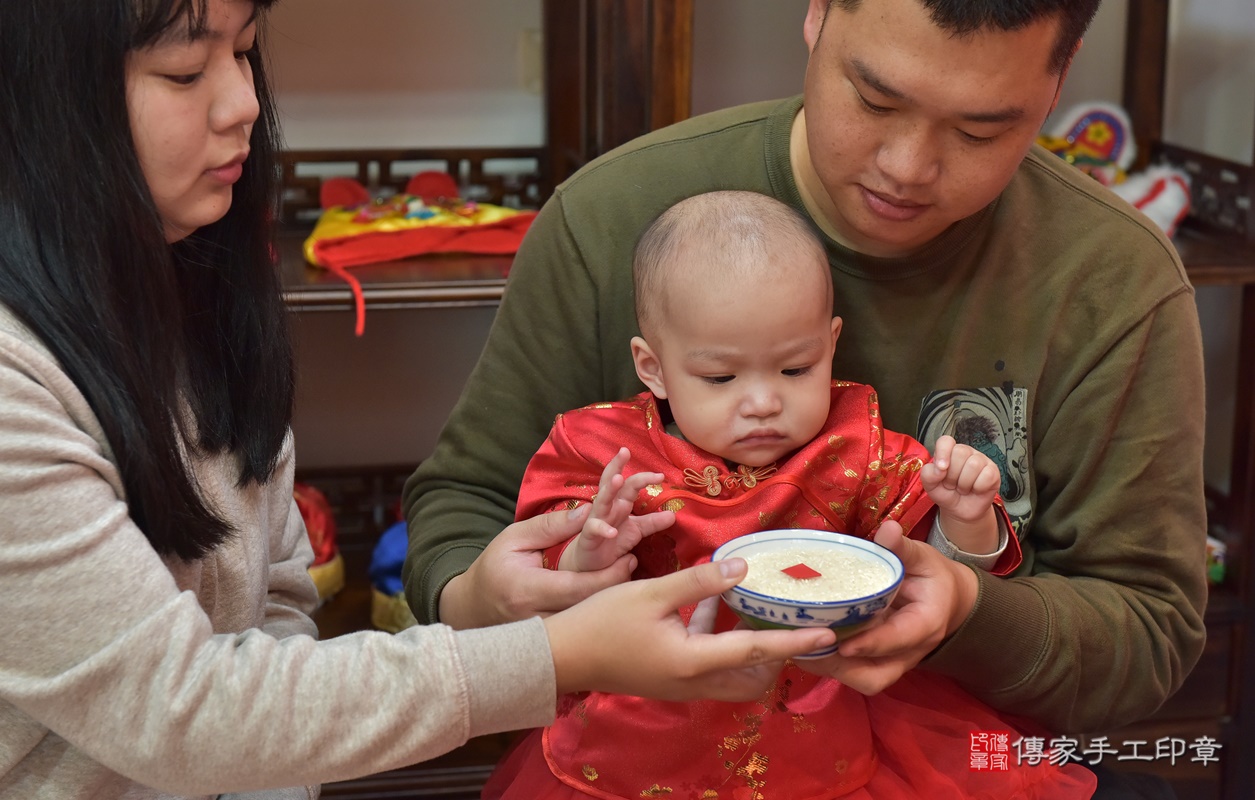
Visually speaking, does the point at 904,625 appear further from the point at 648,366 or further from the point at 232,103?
the point at 232,103

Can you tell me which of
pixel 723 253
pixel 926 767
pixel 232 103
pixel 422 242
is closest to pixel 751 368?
pixel 723 253

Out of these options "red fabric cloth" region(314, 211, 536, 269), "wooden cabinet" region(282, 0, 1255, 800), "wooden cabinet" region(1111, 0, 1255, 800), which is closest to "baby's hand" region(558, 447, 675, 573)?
"wooden cabinet" region(282, 0, 1255, 800)

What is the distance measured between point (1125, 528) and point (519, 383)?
2.28ft

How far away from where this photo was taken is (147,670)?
99cm

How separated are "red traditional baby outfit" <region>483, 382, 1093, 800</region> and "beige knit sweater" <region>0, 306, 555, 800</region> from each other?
0.22 meters

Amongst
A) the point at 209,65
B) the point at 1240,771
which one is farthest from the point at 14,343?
the point at 1240,771

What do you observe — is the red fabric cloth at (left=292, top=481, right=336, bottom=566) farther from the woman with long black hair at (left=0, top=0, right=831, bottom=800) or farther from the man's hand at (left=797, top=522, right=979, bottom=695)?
the man's hand at (left=797, top=522, right=979, bottom=695)

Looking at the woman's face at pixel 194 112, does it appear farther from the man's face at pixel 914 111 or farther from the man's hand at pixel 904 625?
the man's hand at pixel 904 625

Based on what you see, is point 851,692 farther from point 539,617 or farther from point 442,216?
point 442,216

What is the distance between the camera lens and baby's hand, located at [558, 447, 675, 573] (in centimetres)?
114

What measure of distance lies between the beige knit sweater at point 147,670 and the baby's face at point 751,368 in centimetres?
30

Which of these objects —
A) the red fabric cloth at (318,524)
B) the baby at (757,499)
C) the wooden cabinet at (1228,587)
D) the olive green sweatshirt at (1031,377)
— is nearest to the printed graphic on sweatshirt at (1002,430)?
the olive green sweatshirt at (1031,377)

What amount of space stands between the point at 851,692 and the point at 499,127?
1.58 metres

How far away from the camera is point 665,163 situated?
151cm
